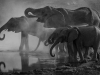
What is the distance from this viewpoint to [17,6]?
19.5 meters

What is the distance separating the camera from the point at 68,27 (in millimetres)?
8523

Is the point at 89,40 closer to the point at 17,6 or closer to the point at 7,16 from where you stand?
the point at 17,6

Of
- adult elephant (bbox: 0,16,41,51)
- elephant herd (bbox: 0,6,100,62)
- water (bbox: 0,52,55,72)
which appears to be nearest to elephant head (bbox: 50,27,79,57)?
elephant herd (bbox: 0,6,100,62)

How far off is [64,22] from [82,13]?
3.12 ft

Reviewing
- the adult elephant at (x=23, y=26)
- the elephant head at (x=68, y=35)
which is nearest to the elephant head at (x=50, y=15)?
the elephant head at (x=68, y=35)

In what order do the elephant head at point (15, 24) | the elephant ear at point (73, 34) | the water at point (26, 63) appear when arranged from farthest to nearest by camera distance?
the elephant head at point (15, 24), the elephant ear at point (73, 34), the water at point (26, 63)

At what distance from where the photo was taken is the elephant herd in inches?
292

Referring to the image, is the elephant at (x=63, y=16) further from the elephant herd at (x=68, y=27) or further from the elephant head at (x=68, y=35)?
the elephant head at (x=68, y=35)

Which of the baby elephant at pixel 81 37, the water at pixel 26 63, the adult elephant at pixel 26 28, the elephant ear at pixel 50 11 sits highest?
the elephant ear at pixel 50 11

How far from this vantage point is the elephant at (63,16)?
9930 mm

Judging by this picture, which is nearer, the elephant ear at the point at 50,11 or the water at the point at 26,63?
the water at the point at 26,63

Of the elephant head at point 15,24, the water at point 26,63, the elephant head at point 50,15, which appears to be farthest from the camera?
the elephant head at point 15,24

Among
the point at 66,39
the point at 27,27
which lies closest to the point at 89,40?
the point at 66,39

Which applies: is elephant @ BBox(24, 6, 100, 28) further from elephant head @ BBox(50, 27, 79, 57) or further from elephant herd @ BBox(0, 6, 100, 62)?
elephant head @ BBox(50, 27, 79, 57)
